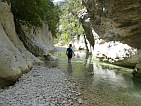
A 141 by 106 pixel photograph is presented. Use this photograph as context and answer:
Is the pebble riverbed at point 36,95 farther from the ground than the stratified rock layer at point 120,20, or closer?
closer

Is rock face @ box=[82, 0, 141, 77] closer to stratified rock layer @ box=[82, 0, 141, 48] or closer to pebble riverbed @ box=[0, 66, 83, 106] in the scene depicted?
stratified rock layer @ box=[82, 0, 141, 48]

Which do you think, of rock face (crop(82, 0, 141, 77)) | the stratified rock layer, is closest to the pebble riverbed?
rock face (crop(82, 0, 141, 77))

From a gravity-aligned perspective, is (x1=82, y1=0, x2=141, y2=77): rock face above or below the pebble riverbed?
above

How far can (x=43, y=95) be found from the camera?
4266 mm

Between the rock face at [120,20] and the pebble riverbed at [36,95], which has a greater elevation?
the rock face at [120,20]

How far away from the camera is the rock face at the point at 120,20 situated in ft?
32.7

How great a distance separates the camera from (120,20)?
11.3 m

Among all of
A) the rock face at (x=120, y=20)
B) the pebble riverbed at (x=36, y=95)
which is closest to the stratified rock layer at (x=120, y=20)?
the rock face at (x=120, y=20)

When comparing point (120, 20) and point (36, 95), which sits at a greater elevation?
point (120, 20)

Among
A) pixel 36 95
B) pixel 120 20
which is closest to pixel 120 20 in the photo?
pixel 120 20

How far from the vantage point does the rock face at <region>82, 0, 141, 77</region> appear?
9.95m

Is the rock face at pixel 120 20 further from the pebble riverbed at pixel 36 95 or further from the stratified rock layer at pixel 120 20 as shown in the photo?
the pebble riverbed at pixel 36 95

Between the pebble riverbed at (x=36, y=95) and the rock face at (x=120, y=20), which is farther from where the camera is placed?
the rock face at (x=120, y=20)

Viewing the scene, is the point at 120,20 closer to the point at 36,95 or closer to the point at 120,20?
the point at 120,20
